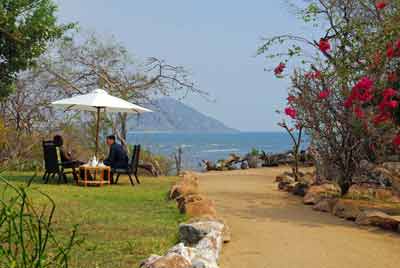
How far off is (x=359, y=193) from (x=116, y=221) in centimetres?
497

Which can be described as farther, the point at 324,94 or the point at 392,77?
the point at 324,94

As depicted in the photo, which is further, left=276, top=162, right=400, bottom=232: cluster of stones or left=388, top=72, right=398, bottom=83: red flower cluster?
left=276, top=162, right=400, bottom=232: cluster of stones

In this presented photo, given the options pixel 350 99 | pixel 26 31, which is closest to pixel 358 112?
pixel 350 99

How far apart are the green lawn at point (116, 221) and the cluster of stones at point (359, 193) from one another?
7.56 feet

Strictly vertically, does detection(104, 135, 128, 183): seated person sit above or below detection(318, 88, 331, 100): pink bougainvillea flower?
below

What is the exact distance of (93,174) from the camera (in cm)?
1166

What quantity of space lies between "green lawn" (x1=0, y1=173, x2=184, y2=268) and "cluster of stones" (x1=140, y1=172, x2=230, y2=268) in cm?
18

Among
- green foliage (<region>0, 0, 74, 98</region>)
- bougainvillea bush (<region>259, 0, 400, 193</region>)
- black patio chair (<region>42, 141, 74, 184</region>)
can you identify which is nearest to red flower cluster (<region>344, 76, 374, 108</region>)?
bougainvillea bush (<region>259, 0, 400, 193</region>)

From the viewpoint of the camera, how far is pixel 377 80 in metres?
8.13

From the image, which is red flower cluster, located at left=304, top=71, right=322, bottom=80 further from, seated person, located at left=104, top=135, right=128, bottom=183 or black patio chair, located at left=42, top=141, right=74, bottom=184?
black patio chair, located at left=42, top=141, right=74, bottom=184

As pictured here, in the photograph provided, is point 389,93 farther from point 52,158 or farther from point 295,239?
point 52,158

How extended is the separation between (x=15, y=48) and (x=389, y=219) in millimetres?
5988

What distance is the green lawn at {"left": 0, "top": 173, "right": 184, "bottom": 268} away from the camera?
489cm

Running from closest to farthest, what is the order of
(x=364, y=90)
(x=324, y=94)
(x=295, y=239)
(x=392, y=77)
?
(x=295, y=239) < (x=392, y=77) < (x=364, y=90) < (x=324, y=94)
